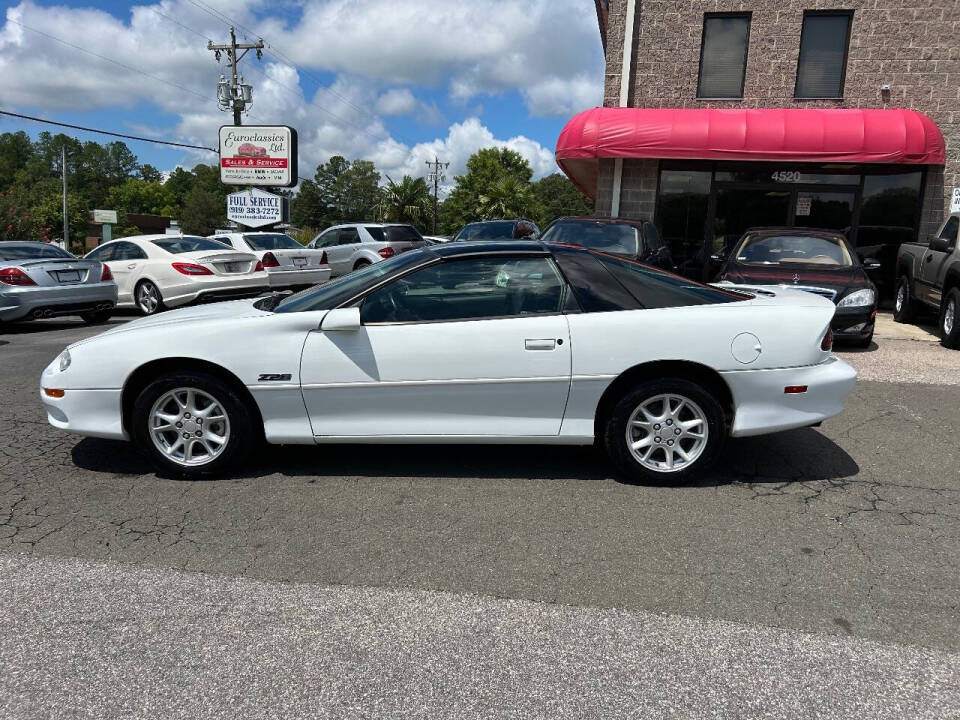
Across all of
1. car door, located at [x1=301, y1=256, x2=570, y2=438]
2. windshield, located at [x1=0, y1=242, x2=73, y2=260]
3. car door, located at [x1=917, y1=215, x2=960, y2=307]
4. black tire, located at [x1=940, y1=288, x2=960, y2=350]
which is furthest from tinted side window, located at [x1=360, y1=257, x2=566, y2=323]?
windshield, located at [x1=0, y1=242, x2=73, y2=260]

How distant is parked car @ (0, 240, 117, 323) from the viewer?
33.4 feet

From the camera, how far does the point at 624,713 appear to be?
2322 mm

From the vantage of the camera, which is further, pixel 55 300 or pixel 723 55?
pixel 723 55

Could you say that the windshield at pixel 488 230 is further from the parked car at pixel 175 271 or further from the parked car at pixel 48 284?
the parked car at pixel 48 284

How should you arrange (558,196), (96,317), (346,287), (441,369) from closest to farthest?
(441,369) → (346,287) → (96,317) → (558,196)

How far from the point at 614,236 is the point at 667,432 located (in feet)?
20.4

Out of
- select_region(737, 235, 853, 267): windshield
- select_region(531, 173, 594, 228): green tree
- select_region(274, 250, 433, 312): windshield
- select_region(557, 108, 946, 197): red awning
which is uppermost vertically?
select_region(531, 173, 594, 228): green tree

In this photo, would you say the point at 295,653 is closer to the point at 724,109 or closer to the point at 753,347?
the point at 753,347

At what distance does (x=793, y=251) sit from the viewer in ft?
32.1

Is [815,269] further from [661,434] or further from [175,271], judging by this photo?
[175,271]

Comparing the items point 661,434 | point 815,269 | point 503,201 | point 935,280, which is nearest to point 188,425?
point 661,434

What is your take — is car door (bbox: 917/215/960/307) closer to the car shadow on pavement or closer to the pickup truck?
the pickup truck

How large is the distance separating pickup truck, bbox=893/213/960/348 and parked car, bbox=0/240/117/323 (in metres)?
12.1

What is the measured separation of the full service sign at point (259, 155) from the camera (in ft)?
74.7
